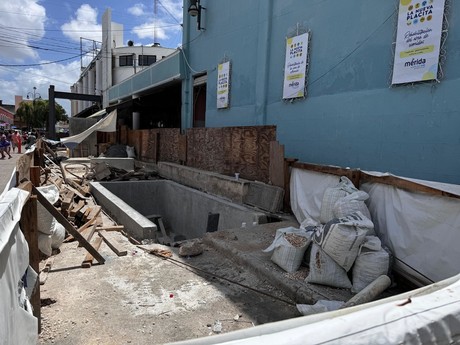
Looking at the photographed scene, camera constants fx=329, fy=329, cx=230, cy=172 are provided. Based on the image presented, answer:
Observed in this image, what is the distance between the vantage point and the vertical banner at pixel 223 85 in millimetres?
11953

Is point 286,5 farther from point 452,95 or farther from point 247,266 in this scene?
point 247,266

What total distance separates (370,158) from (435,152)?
1335 millimetres

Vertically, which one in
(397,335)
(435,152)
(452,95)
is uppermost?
(452,95)

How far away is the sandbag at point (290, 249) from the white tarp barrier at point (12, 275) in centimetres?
282

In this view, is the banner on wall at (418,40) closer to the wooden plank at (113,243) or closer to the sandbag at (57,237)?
the wooden plank at (113,243)

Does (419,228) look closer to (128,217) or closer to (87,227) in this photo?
(128,217)

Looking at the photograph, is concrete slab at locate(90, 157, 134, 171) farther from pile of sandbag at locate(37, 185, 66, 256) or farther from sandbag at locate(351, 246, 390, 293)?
sandbag at locate(351, 246, 390, 293)

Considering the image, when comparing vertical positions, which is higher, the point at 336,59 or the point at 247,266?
the point at 336,59

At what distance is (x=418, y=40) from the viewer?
19.9 ft

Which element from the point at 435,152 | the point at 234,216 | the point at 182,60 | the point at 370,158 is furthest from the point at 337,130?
the point at 182,60

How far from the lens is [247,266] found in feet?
14.6

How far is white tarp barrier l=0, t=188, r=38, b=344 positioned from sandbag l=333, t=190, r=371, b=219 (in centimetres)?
360

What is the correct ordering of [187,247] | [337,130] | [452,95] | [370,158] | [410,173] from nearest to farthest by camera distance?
[187,247]
[452,95]
[410,173]
[370,158]
[337,130]

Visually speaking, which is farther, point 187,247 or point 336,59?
point 336,59
